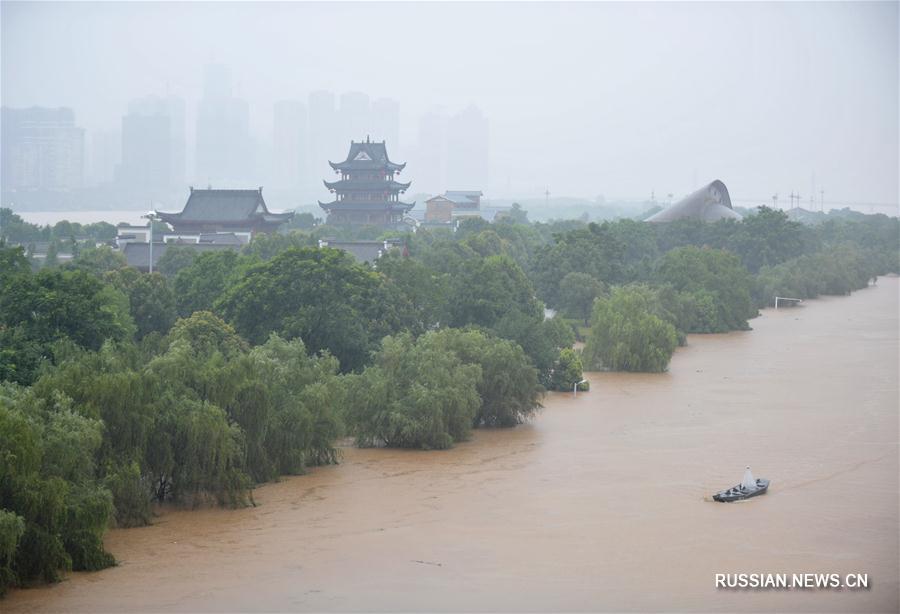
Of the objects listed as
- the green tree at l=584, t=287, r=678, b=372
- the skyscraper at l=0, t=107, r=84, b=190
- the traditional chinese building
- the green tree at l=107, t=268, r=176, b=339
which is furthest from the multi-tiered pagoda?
the skyscraper at l=0, t=107, r=84, b=190

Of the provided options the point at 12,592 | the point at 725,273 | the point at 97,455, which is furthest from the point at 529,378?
the point at 725,273

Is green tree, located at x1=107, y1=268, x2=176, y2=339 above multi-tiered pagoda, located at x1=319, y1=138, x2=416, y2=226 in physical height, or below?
below

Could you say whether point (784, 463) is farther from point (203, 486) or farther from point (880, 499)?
point (203, 486)

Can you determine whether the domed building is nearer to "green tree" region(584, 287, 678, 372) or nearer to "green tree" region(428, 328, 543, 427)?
"green tree" region(584, 287, 678, 372)

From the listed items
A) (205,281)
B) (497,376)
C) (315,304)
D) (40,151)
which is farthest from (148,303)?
(40,151)

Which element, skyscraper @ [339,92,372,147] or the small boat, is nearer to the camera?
the small boat

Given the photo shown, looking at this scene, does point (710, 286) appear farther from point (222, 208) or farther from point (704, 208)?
point (704, 208)
